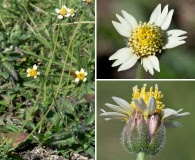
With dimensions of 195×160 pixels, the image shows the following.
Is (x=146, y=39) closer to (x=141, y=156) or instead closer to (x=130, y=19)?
(x=130, y=19)

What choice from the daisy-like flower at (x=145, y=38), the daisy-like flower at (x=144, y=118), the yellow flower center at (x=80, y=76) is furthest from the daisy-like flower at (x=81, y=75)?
the daisy-like flower at (x=144, y=118)

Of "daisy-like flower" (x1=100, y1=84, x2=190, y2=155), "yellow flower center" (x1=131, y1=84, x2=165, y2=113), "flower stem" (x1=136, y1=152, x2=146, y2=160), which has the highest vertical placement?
"yellow flower center" (x1=131, y1=84, x2=165, y2=113)

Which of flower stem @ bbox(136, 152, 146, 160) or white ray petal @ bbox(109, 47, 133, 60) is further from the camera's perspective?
white ray petal @ bbox(109, 47, 133, 60)

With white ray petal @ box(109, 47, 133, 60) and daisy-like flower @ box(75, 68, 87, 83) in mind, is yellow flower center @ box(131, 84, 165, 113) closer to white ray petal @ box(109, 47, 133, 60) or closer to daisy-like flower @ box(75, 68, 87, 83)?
white ray petal @ box(109, 47, 133, 60)

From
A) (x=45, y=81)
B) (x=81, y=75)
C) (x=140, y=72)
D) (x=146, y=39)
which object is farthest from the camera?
(x=81, y=75)

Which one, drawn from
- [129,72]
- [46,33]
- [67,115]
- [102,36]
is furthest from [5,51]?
[129,72]

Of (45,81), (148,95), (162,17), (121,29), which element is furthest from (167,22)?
(45,81)

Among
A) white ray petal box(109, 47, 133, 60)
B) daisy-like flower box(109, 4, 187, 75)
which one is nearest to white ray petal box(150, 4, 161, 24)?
daisy-like flower box(109, 4, 187, 75)
